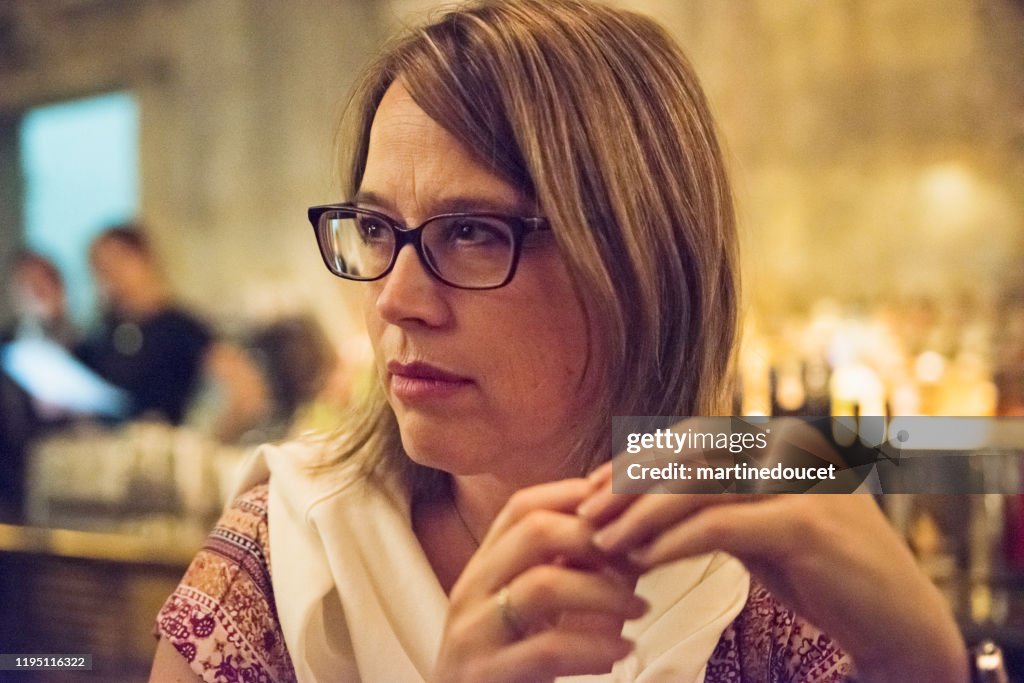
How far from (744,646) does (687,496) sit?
0.30 m

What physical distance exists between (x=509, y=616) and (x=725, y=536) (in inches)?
5.3

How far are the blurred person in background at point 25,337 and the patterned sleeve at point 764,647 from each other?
2.25m

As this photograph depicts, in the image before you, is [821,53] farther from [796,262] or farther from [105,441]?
[105,441]

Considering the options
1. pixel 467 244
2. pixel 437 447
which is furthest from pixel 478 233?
pixel 437 447

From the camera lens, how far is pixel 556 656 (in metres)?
0.57

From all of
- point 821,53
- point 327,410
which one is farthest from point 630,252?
point 821,53

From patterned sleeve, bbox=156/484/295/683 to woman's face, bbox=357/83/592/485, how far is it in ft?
0.60

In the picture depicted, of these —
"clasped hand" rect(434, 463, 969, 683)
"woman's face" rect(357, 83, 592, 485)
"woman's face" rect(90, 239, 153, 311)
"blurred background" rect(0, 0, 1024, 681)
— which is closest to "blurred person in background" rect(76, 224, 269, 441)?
"woman's face" rect(90, 239, 153, 311)

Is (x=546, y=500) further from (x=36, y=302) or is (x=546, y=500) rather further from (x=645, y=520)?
(x=36, y=302)

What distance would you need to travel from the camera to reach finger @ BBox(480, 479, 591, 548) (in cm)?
54

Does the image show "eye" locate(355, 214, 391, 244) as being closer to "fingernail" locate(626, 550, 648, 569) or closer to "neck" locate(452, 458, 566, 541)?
"neck" locate(452, 458, 566, 541)

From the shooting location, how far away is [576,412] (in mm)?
755

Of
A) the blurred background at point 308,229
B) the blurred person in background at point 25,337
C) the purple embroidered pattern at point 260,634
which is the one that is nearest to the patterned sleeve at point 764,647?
the purple embroidered pattern at point 260,634

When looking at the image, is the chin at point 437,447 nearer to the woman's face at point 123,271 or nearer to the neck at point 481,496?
the neck at point 481,496
